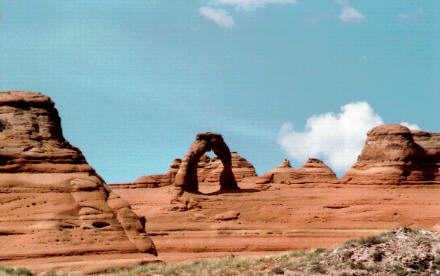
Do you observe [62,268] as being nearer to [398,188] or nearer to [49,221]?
[49,221]

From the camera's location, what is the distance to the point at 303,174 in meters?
60.2

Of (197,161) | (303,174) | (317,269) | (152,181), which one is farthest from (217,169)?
(317,269)

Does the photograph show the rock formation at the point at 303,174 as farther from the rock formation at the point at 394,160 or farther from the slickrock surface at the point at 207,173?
the rock formation at the point at 394,160

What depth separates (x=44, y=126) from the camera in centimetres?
2219

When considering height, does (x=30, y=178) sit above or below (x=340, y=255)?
above

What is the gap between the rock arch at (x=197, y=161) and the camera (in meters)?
43.8

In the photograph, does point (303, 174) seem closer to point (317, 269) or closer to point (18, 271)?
point (317, 269)

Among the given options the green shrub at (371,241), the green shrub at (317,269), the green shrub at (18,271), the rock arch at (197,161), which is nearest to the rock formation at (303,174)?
the rock arch at (197,161)

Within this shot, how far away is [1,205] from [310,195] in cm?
2565

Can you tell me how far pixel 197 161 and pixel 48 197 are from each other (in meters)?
25.9

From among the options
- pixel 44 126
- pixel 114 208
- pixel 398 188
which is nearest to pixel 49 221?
pixel 114 208

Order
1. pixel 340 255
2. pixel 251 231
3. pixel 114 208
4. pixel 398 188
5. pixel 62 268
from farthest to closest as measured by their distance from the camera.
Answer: pixel 398 188 → pixel 251 231 → pixel 114 208 → pixel 62 268 → pixel 340 255

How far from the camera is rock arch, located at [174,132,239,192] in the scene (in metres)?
43.8

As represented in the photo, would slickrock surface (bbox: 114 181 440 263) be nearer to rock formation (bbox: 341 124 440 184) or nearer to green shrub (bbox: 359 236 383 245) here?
rock formation (bbox: 341 124 440 184)
